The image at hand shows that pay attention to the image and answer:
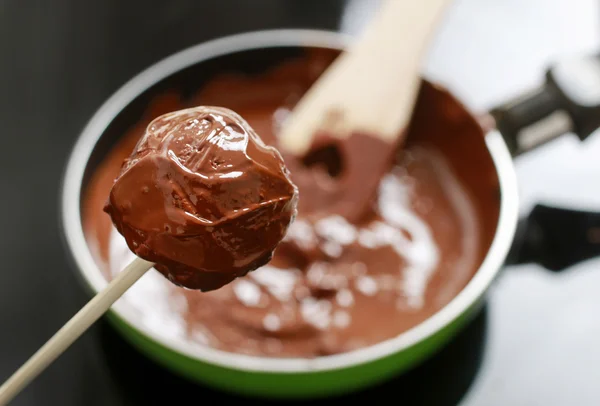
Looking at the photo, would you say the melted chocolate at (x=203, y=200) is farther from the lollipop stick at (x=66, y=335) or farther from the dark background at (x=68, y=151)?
the dark background at (x=68, y=151)

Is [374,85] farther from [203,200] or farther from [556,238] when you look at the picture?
[203,200]

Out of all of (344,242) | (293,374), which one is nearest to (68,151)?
(344,242)

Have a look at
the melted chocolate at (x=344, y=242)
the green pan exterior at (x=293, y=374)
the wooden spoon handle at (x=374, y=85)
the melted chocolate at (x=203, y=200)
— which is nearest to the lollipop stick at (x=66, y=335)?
the melted chocolate at (x=203, y=200)

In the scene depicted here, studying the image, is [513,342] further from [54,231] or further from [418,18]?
[54,231]

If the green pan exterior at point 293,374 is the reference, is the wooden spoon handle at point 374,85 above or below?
above

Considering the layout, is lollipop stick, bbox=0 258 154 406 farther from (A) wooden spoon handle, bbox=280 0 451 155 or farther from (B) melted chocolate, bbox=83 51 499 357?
(A) wooden spoon handle, bbox=280 0 451 155
